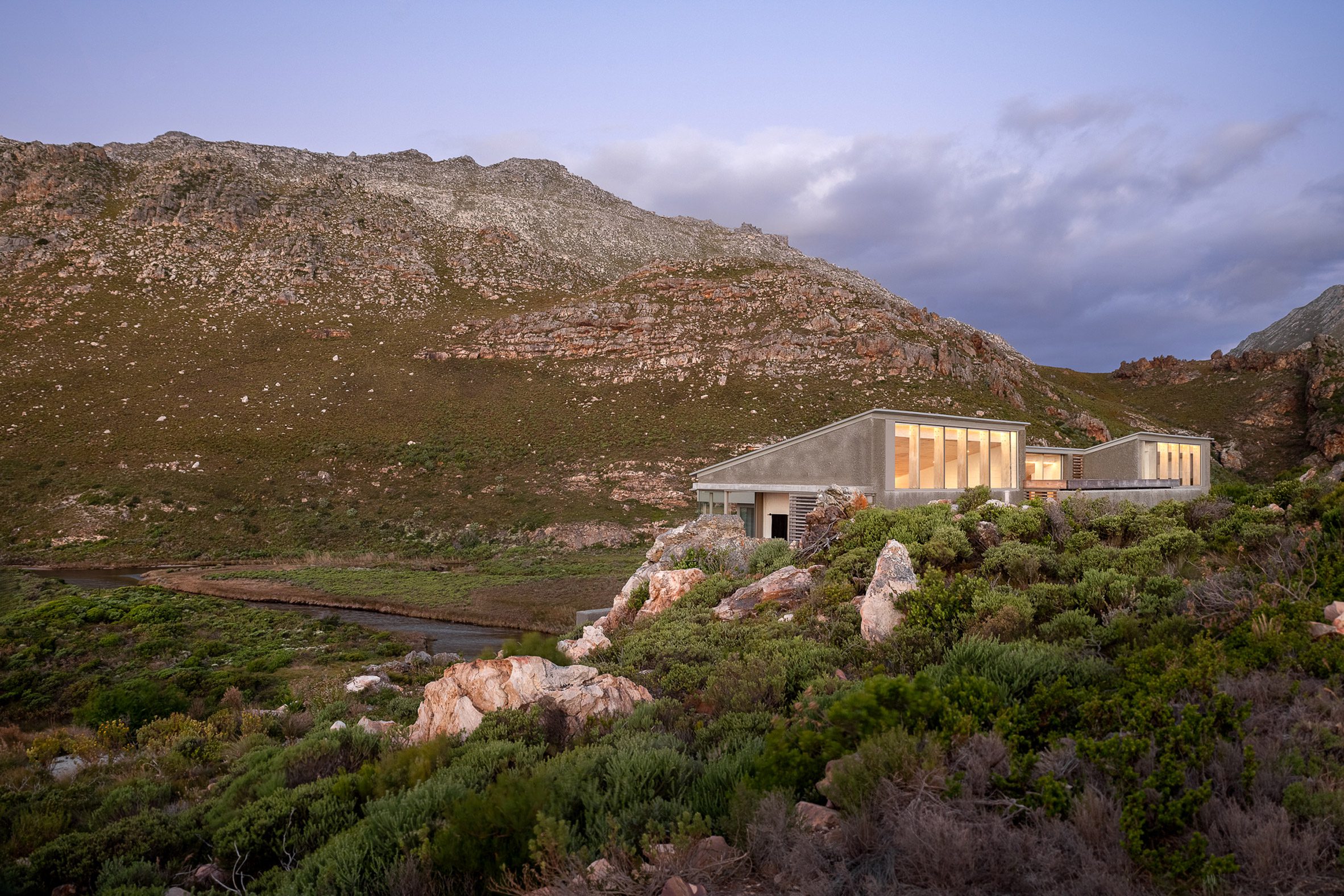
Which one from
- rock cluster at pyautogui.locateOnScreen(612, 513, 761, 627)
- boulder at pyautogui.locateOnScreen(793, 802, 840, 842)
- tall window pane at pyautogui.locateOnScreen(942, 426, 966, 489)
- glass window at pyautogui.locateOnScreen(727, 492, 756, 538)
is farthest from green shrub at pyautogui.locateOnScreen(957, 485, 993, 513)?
glass window at pyautogui.locateOnScreen(727, 492, 756, 538)

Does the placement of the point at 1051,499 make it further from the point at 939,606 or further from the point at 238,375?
the point at 238,375

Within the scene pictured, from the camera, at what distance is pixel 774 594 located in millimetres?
10422

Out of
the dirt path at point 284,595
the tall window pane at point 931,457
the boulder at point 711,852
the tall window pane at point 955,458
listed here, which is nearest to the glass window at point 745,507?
the tall window pane at point 931,457

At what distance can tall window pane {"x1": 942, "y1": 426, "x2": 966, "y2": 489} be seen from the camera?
19.8 meters

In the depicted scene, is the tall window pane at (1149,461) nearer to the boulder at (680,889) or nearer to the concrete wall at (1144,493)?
the concrete wall at (1144,493)

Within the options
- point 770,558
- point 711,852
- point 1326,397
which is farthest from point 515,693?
point 1326,397

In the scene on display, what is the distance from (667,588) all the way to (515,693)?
5313 mm

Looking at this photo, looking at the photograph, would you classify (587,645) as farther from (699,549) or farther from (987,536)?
(987,536)

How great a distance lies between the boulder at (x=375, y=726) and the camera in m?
8.09

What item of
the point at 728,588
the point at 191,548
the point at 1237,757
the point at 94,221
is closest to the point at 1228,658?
the point at 1237,757

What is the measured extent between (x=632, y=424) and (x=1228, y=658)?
43.2 meters

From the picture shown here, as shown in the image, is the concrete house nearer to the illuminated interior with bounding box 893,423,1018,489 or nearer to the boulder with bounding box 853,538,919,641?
the illuminated interior with bounding box 893,423,1018,489

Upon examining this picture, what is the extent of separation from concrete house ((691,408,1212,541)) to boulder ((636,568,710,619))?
24.9ft

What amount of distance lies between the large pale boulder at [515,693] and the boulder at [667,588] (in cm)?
392
